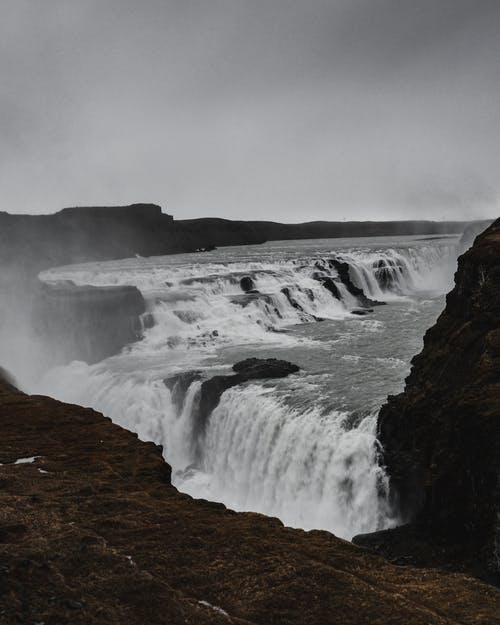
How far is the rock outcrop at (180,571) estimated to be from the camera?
4.51 metres

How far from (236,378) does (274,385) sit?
151cm

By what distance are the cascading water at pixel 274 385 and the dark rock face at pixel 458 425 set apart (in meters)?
1.02

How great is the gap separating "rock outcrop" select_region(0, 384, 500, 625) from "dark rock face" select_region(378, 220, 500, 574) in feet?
9.66

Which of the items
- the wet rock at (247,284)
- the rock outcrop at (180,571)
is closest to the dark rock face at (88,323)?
the wet rock at (247,284)

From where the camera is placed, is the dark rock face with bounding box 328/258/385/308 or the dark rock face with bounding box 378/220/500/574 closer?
the dark rock face with bounding box 378/220/500/574

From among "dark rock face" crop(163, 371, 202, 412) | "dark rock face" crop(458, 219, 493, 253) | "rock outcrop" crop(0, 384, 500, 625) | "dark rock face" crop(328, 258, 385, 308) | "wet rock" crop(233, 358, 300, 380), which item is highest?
"dark rock face" crop(458, 219, 493, 253)

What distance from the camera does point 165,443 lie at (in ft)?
59.3

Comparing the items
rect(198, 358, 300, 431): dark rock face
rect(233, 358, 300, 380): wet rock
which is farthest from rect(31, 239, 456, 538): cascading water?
rect(233, 358, 300, 380): wet rock

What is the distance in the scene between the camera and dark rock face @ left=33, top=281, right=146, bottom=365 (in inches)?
1134

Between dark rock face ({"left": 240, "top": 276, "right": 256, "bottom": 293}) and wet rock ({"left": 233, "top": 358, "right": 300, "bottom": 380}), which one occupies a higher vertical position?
dark rock face ({"left": 240, "top": 276, "right": 256, "bottom": 293})

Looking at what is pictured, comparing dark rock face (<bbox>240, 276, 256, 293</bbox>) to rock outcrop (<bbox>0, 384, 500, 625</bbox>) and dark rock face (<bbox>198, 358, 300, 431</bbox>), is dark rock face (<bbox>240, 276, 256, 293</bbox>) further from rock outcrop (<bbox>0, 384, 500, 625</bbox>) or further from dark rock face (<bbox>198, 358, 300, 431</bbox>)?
rock outcrop (<bbox>0, 384, 500, 625</bbox>)

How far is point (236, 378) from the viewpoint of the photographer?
1802 centimetres

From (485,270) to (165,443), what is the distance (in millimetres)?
11149

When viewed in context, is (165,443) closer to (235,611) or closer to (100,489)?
(100,489)
